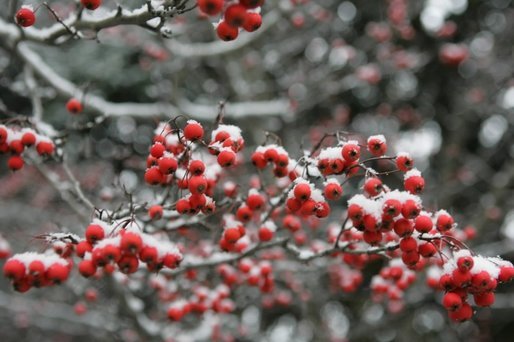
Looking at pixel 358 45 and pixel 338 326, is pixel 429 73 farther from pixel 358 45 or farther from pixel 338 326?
pixel 338 326

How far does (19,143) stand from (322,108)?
910 centimetres

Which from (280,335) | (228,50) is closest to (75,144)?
(228,50)

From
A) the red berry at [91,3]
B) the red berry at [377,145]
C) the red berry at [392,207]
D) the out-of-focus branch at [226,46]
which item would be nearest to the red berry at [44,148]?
the red berry at [91,3]

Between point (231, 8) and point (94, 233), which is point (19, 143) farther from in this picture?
point (231, 8)

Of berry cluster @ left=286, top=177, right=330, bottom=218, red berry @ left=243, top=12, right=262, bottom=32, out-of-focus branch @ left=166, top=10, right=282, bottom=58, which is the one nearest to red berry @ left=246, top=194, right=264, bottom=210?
berry cluster @ left=286, top=177, right=330, bottom=218

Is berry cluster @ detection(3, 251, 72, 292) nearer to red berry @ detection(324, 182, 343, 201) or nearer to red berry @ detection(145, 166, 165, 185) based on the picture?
red berry @ detection(145, 166, 165, 185)

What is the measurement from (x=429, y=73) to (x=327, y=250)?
31.4 feet

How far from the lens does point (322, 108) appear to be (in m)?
11.5

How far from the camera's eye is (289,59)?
36.6ft

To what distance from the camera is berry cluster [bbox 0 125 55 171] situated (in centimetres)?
312

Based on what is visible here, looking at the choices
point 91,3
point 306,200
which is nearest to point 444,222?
point 306,200

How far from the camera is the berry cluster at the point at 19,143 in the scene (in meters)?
3.12

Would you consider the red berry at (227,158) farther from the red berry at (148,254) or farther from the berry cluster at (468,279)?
the berry cluster at (468,279)

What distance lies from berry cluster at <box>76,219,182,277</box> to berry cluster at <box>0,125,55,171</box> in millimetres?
1283
